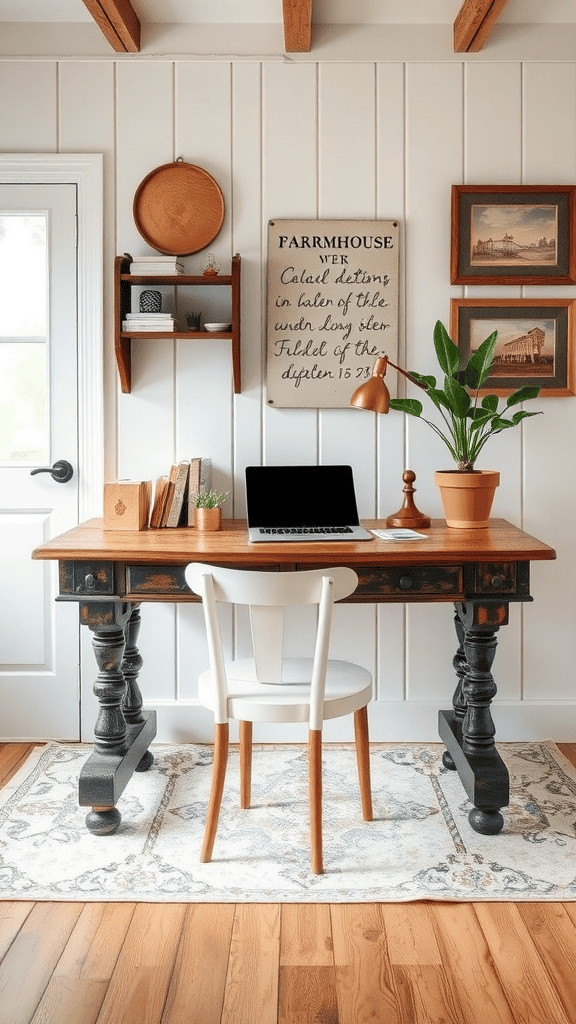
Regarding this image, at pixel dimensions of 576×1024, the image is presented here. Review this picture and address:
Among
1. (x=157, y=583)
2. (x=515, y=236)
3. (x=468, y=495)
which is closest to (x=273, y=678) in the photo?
(x=157, y=583)

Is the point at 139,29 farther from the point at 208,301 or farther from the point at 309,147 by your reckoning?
the point at 208,301

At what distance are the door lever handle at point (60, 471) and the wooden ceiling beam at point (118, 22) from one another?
140 cm

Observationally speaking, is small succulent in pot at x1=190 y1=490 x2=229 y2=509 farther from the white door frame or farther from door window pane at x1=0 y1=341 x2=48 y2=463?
door window pane at x1=0 y1=341 x2=48 y2=463

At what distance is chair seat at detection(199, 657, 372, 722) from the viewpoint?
218cm

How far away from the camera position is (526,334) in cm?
298

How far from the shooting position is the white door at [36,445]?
117 inches

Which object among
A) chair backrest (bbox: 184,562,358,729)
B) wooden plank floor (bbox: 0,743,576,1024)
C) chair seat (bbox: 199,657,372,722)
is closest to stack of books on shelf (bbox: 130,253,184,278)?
chair backrest (bbox: 184,562,358,729)

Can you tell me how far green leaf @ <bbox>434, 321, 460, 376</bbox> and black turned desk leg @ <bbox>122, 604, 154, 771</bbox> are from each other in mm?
1227

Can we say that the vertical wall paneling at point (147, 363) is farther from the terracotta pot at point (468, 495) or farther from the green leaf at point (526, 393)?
the green leaf at point (526, 393)

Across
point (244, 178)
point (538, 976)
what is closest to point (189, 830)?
point (538, 976)

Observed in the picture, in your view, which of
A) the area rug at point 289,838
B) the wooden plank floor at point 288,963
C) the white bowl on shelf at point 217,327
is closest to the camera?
the wooden plank floor at point 288,963

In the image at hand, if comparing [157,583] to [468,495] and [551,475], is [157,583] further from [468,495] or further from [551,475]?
[551,475]

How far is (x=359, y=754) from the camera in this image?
7.98ft

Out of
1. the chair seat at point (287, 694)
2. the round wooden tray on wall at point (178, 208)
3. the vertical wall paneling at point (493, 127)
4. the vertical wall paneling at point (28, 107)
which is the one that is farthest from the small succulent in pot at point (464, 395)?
the vertical wall paneling at point (28, 107)
